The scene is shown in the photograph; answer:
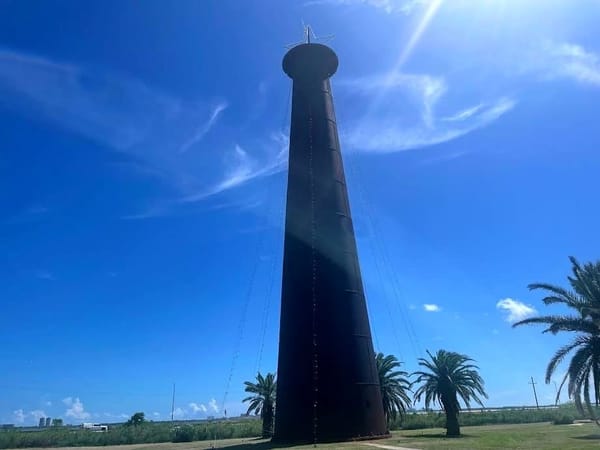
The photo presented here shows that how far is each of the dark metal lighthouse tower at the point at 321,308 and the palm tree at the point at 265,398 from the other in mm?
19201

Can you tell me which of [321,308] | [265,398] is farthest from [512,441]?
[265,398]

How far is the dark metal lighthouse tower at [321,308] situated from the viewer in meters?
20.8

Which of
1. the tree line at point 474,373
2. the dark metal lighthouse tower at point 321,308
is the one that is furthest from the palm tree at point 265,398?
the dark metal lighthouse tower at point 321,308

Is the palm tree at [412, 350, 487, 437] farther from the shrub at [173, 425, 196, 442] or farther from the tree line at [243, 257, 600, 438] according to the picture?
the shrub at [173, 425, 196, 442]

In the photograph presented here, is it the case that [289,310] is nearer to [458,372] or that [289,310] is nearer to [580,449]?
[580,449]

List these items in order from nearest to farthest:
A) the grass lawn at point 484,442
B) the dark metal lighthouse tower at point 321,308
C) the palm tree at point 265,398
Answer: the grass lawn at point 484,442, the dark metal lighthouse tower at point 321,308, the palm tree at point 265,398

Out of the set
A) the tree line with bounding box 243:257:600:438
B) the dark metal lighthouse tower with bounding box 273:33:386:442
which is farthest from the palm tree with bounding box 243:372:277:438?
the dark metal lighthouse tower with bounding box 273:33:386:442

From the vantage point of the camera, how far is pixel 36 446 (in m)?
39.7

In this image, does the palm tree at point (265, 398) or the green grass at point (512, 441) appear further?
the palm tree at point (265, 398)

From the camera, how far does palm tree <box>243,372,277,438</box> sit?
4006cm

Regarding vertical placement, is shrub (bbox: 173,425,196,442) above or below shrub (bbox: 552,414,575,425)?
above

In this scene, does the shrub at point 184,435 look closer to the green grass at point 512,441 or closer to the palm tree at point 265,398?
the palm tree at point 265,398

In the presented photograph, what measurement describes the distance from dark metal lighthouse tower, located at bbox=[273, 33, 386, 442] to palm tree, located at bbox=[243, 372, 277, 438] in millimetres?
19201

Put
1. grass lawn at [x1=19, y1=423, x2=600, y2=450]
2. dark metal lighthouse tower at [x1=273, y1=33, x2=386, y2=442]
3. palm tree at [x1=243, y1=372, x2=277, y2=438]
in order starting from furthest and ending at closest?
1. palm tree at [x1=243, y1=372, x2=277, y2=438]
2. dark metal lighthouse tower at [x1=273, y1=33, x2=386, y2=442]
3. grass lawn at [x1=19, y1=423, x2=600, y2=450]
